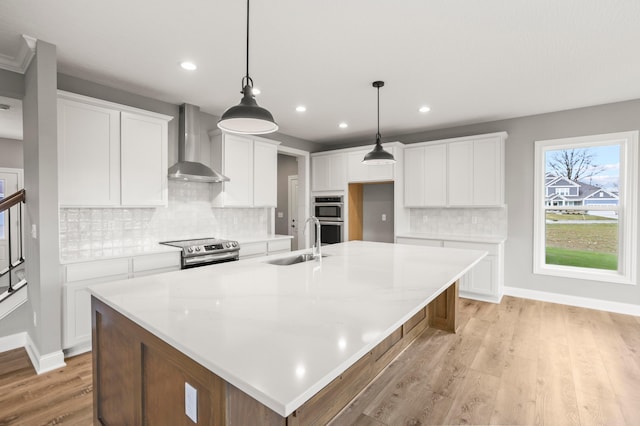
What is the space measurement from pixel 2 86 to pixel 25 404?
255cm

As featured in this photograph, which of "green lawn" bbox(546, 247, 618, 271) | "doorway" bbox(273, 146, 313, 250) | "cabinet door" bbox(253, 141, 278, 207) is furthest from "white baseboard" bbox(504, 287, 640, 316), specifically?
"doorway" bbox(273, 146, 313, 250)

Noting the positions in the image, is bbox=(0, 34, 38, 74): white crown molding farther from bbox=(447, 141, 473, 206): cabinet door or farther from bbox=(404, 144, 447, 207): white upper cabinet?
bbox=(447, 141, 473, 206): cabinet door

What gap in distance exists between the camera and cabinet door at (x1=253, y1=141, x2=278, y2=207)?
15.1 ft

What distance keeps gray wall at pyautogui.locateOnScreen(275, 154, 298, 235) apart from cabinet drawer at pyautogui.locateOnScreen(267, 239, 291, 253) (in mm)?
2493

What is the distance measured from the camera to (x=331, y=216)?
572cm

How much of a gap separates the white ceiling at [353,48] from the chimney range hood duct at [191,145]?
18 cm

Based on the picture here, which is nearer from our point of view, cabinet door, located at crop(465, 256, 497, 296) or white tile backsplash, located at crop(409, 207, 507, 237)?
cabinet door, located at crop(465, 256, 497, 296)

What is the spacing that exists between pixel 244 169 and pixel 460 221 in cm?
335

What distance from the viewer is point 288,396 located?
73 cm

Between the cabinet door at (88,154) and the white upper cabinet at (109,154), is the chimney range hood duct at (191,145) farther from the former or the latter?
the cabinet door at (88,154)

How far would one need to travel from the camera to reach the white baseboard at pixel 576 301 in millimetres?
3836

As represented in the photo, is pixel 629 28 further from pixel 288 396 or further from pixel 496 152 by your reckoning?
pixel 288 396

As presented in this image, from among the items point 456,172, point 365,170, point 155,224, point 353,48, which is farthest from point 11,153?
point 456,172

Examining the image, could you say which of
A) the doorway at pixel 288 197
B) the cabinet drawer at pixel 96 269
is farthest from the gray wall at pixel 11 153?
the doorway at pixel 288 197
